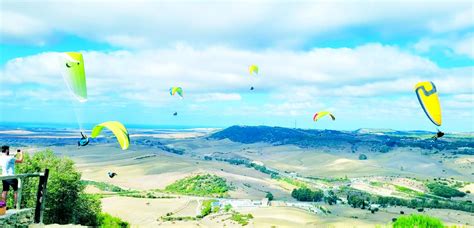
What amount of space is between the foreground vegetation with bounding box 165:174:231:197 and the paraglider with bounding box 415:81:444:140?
10936cm

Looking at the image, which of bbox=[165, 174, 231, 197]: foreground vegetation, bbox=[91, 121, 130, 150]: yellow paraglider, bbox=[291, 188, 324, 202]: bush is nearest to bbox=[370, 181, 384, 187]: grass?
bbox=[291, 188, 324, 202]: bush

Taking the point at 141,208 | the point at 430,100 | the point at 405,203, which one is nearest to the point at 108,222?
the point at 430,100

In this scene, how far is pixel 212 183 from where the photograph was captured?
14950 cm

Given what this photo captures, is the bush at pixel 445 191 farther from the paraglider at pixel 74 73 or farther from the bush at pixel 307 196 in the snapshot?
the paraglider at pixel 74 73

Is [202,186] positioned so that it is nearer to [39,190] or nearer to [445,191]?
[445,191]

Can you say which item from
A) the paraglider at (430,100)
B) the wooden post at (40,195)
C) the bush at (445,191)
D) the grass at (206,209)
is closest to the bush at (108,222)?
the wooden post at (40,195)

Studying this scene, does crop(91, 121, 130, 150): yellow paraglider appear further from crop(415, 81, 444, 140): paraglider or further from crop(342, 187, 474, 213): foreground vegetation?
crop(342, 187, 474, 213): foreground vegetation

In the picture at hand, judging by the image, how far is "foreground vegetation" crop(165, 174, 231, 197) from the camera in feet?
452

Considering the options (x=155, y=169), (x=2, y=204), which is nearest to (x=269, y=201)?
(x=155, y=169)

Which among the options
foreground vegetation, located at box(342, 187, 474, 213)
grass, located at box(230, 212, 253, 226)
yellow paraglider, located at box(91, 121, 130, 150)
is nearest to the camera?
yellow paraglider, located at box(91, 121, 130, 150)

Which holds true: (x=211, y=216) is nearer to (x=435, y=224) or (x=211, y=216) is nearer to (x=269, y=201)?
(x=269, y=201)

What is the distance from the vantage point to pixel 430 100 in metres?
27.4

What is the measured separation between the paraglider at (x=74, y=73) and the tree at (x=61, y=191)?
23118 millimetres

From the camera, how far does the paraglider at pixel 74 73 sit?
21.6 meters
